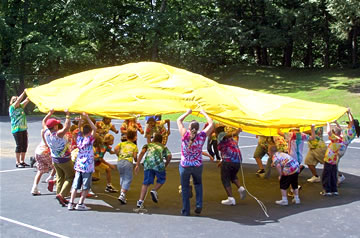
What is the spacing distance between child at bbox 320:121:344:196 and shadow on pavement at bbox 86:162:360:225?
0.24 meters

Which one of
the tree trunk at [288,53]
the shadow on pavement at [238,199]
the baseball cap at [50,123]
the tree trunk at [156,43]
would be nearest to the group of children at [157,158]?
the shadow on pavement at [238,199]

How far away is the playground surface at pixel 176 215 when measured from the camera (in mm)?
7216

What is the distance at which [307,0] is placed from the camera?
37.3 m

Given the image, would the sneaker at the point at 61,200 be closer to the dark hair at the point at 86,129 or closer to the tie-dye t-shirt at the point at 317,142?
the dark hair at the point at 86,129

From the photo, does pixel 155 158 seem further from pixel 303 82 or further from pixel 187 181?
pixel 303 82

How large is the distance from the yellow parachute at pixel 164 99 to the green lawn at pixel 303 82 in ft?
60.3

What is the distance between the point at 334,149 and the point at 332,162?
0.96 feet

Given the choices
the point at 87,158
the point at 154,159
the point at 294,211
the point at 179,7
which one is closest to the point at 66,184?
the point at 87,158

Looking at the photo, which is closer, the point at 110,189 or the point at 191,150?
the point at 191,150

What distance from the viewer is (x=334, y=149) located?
9.70 m

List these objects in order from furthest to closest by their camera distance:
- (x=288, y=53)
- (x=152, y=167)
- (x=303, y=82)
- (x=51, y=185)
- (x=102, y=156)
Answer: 1. (x=288, y=53)
2. (x=303, y=82)
3. (x=102, y=156)
4. (x=51, y=185)
5. (x=152, y=167)

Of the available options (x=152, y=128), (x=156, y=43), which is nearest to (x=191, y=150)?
(x=152, y=128)

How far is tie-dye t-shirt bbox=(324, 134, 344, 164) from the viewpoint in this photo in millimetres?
9711

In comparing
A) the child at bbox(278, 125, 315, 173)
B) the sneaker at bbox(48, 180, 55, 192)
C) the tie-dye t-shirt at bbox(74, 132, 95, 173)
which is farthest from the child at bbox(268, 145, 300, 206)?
the sneaker at bbox(48, 180, 55, 192)
